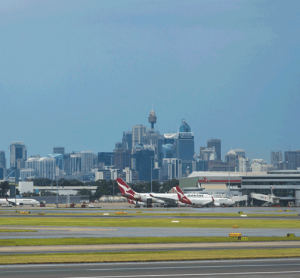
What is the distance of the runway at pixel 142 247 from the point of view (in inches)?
1663

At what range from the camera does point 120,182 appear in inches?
7111

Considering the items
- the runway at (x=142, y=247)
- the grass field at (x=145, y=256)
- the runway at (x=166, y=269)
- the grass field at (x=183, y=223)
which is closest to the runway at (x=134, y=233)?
the runway at (x=142, y=247)

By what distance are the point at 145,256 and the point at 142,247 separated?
6639 millimetres

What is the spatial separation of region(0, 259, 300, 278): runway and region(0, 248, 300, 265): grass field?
1.71 metres

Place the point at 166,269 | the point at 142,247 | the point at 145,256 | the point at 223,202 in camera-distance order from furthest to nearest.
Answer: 1. the point at 223,202
2. the point at 142,247
3. the point at 145,256
4. the point at 166,269

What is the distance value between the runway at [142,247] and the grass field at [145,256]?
2434 mm

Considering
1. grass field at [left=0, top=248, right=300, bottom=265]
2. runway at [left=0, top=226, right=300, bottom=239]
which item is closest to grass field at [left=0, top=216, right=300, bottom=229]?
runway at [left=0, top=226, right=300, bottom=239]

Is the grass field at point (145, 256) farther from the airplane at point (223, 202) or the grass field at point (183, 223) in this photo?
the airplane at point (223, 202)

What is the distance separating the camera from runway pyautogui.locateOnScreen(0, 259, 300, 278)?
1169 inches

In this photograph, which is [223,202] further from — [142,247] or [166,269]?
[166,269]

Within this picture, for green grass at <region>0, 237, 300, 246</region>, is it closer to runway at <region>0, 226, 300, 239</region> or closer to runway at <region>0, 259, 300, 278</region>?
runway at <region>0, 226, 300, 239</region>

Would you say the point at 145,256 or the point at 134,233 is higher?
the point at 145,256

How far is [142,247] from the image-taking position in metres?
44.8

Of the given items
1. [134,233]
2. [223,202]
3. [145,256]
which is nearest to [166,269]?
[145,256]
